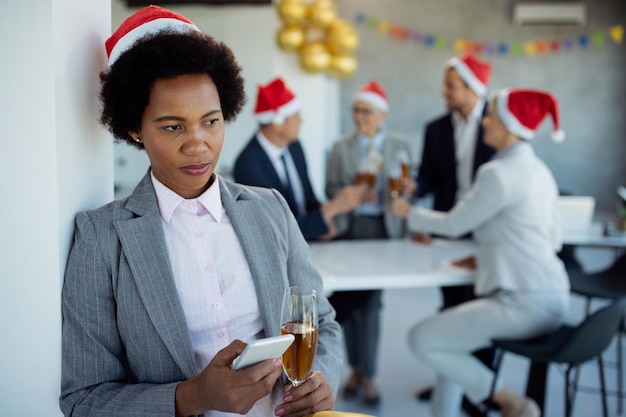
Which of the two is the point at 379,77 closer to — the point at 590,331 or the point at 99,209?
the point at 590,331

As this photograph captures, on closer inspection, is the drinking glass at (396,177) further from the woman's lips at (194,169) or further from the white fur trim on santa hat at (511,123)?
the woman's lips at (194,169)

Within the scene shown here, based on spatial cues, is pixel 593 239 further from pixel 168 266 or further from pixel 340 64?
pixel 340 64

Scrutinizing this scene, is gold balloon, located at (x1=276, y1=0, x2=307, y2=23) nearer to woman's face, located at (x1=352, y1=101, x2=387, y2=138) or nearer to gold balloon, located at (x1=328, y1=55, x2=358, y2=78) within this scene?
gold balloon, located at (x1=328, y1=55, x2=358, y2=78)

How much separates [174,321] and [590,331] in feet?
5.83

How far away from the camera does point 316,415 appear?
1.36 meters

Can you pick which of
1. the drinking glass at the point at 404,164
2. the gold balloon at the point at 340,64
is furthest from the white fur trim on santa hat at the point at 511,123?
the gold balloon at the point at 340,64

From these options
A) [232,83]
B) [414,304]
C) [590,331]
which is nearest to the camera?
[232,83]

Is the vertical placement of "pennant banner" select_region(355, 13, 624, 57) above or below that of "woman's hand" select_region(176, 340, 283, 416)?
above

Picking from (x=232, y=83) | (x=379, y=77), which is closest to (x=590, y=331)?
(x=232, y=83)

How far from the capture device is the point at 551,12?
8680mm

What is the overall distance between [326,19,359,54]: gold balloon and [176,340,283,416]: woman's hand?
5633 millimetres

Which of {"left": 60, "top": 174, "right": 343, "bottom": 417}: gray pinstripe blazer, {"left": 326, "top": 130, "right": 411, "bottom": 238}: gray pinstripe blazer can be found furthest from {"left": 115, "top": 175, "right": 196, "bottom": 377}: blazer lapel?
{"left": 326, "top": 130, "right": 411, "bottom": 238}: gray pinstripe blazer

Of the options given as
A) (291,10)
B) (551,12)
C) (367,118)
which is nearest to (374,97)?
(367,118)

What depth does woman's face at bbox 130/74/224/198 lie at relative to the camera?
1.37 meters
